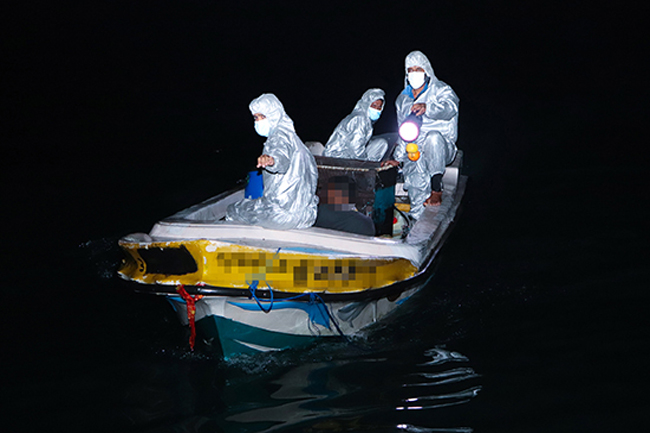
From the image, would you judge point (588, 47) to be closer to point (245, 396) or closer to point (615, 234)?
point (615, 234)

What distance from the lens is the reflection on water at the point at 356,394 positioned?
144 inches

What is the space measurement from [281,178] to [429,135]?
2.37 meters

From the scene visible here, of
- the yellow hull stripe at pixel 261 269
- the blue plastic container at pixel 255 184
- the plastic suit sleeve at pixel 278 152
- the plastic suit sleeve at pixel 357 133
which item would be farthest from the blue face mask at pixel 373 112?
the yellow hull stripe at pixel 261 269

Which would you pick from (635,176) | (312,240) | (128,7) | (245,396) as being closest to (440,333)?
(312,240)

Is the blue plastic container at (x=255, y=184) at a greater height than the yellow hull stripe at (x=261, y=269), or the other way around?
the blue plastic container at (x=255, y=184)

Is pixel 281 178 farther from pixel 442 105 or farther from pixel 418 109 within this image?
pixel 442 105

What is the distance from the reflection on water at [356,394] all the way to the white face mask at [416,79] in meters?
2.98

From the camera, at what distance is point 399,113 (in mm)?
6734

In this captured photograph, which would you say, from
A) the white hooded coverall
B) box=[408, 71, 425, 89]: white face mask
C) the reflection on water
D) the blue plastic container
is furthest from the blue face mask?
the reflection on water

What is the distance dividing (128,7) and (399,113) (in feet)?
56.0

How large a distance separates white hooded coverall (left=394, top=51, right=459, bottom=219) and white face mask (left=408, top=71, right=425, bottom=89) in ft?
0.25

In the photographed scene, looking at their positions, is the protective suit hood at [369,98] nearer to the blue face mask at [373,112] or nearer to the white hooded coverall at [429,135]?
the blue face mask at [373,112]

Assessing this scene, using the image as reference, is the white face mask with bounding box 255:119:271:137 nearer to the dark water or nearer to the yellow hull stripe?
the yellow hull stripe

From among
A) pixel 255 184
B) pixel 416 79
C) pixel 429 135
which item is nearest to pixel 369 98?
pixel 416 79
